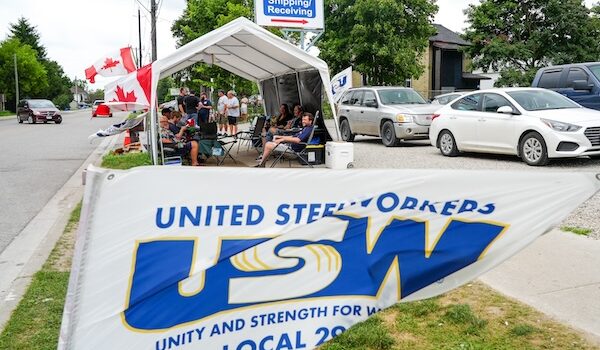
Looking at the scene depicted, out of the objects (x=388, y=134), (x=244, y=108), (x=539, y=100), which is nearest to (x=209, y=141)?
(x=388, y=134)

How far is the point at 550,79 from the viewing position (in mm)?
15219

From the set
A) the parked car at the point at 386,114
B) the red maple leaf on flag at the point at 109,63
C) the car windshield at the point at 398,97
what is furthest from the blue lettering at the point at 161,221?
the car windshield at the point at 398,97

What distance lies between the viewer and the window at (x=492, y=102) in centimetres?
1268

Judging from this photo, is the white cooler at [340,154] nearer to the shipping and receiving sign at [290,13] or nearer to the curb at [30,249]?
the curb at [30,249]

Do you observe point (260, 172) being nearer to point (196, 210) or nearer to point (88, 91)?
point (196, 210)

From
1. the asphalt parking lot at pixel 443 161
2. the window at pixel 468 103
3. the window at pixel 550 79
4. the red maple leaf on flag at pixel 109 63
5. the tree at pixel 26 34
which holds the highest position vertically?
the tree at pixel 26 34

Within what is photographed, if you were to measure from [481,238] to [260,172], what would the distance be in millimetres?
1113

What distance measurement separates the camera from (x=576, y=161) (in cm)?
1208

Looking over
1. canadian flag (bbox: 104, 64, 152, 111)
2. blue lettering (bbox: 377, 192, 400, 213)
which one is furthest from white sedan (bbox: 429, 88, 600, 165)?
blue lettering (bbox: 377, 192, 400, 213)

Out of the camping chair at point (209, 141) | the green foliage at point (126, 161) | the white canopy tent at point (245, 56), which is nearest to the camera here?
the white canopy tent at point (245, 56)

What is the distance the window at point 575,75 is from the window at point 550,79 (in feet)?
1.09

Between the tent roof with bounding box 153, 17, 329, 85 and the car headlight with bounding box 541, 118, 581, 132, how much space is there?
431 centimetres

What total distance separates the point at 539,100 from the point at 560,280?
8.24 m

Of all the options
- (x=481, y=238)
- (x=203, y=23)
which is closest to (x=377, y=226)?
(x=481, y=238)
